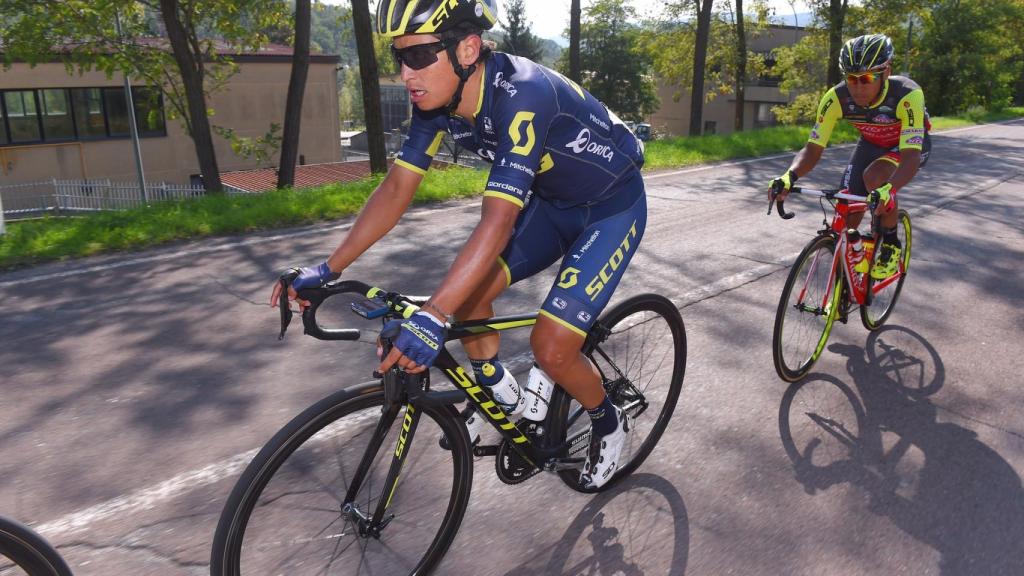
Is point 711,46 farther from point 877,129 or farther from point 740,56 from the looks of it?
point 877,129

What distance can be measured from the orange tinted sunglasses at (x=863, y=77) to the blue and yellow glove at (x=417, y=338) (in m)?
3.99

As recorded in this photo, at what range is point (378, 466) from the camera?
2.65m

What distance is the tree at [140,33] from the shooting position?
13.5 metres

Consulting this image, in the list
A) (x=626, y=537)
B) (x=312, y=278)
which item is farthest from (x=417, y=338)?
(x=626, y=537)

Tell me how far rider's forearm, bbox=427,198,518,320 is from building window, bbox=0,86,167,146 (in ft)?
104

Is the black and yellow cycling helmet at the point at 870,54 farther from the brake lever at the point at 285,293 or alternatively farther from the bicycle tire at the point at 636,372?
the brake lever at the point at 285,293

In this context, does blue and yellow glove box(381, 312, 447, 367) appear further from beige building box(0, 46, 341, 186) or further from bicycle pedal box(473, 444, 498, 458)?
beige building box(0, 46, 341, 186)

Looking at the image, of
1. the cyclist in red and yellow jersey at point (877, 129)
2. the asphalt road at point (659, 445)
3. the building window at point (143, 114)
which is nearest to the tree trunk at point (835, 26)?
the asphalt road at point (659, 445)

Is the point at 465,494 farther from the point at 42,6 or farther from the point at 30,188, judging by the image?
the point at 30,188

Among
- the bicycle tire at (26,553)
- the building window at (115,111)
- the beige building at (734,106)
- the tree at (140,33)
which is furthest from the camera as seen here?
the beige building at (734,106)

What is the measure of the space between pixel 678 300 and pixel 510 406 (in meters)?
3.55

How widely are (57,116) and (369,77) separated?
83.3 ft

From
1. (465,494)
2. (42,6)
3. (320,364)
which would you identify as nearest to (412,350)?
(465,494)

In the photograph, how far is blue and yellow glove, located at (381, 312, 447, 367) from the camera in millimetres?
2197
